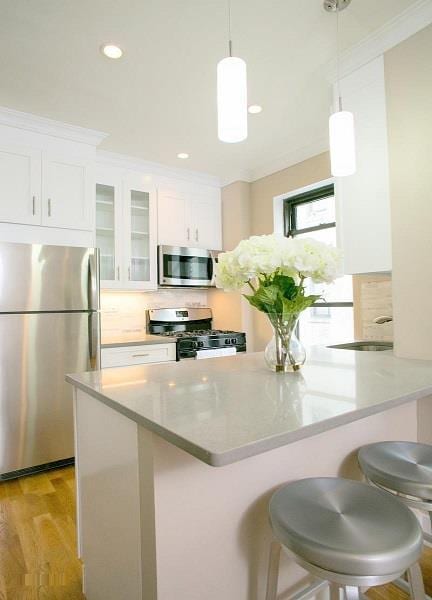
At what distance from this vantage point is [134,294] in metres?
3.77

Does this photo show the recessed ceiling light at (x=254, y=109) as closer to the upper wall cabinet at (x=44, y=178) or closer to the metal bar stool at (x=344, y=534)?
the upper wall cabinet at (x=44, y=178)

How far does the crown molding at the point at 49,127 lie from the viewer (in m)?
A: 2.58

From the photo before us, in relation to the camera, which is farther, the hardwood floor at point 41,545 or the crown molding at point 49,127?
the crown molding at point 49,127

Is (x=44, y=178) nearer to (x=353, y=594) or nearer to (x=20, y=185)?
(x=20, y=185)

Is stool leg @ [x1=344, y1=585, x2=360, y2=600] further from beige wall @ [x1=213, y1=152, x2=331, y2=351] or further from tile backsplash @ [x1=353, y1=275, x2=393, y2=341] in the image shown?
beige wall @ [x1=213, y1=152, x2=331, y2=351]

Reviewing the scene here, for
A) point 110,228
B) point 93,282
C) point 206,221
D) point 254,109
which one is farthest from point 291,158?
point 93,282

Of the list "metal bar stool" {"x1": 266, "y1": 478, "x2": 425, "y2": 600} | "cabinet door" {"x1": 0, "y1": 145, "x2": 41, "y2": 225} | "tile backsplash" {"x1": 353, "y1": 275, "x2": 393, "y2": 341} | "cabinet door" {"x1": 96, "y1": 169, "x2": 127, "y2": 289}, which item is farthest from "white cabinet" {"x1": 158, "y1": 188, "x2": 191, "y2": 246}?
"metal bar stool" {"x1": 266, "y1": 478, "x2": 425, "y2": 600}

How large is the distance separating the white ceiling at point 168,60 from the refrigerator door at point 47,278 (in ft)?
3.33

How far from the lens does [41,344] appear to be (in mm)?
2598

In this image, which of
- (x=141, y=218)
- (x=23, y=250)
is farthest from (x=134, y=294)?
(x=23, y=250)

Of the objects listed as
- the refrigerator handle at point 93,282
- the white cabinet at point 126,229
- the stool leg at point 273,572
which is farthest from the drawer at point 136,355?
the stool leg at point 273,572

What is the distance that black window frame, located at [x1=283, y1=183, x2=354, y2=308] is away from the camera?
330cm

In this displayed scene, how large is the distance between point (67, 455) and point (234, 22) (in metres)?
2.97

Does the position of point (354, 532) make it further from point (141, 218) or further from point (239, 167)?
point (239, 167)
